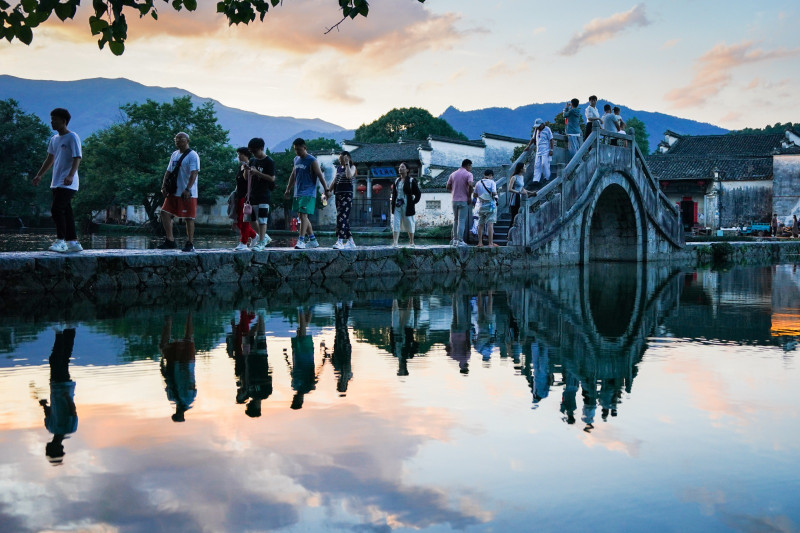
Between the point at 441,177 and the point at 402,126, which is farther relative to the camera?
the point at 402,126

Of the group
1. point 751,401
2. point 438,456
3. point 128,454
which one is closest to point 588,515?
point 438,456

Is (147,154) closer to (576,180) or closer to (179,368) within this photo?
(576,180)

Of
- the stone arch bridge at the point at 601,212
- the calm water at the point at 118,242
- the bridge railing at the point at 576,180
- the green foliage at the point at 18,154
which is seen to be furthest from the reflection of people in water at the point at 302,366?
the green foliage at the point at 18,154

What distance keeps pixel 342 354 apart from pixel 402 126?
226ft

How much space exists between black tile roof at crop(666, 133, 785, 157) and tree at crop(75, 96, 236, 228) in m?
27.9

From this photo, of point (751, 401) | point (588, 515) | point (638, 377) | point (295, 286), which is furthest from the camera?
point (295, 286)

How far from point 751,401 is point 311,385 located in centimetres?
252

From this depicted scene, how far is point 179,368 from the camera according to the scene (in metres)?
5.54

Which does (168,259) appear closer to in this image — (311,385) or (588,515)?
(311,385)

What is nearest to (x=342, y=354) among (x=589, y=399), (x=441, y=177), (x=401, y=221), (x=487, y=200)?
(x=589, y=399)

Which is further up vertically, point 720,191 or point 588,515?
point 720,191

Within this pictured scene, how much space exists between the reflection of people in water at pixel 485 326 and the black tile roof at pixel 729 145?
145ft

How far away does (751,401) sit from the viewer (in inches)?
188

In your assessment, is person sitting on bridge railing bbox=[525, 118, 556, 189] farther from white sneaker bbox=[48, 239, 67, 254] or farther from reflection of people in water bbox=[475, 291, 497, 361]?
white sneaker bbox=[48, 239, 67, 254]
